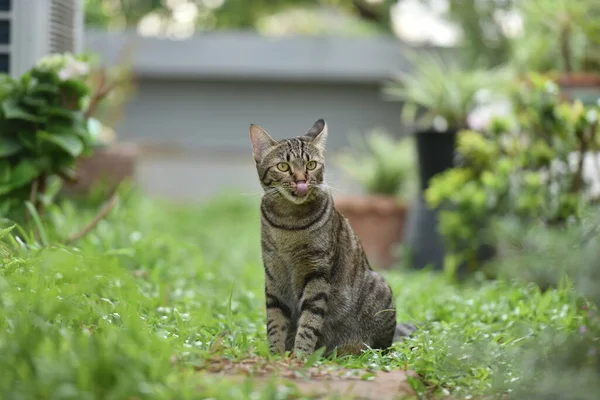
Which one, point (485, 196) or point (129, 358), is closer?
point (129, 358)

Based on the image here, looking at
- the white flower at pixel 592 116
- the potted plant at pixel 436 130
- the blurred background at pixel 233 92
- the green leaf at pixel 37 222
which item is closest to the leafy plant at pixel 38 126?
the green leaf at pixel 37 222

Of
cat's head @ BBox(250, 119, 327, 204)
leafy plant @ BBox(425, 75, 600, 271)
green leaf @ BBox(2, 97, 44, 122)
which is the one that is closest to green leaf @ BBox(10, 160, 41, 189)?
green leaf @ BBox(2, 97, 44, 122)

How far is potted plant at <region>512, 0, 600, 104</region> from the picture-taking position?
22.8ft

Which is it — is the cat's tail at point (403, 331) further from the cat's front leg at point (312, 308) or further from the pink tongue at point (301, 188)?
the pink tongue at point (301, 188)

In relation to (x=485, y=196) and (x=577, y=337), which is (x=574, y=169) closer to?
(x=485, y=196)

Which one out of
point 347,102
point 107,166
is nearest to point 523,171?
point 107,166

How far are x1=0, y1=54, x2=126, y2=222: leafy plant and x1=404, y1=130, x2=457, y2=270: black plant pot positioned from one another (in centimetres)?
325

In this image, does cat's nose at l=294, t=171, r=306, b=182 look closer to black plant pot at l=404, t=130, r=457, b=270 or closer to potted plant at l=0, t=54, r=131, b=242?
potted plant at l=0, t=54, r=131, b=242

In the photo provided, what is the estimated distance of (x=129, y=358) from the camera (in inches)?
83.7

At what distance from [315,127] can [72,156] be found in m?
1.88

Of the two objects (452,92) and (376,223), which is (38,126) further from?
(376,223)

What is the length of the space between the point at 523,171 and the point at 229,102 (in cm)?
797

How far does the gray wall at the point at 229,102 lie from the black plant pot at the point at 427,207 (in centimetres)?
578

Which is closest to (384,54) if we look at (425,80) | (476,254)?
(425,80)
